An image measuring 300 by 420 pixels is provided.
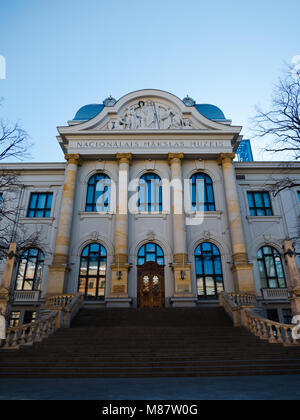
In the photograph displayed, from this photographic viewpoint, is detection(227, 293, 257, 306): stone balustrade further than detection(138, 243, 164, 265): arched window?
No

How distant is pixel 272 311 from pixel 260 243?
15.1ft

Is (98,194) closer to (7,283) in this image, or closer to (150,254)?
(150,254)

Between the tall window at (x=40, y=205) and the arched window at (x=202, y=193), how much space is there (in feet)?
36.4

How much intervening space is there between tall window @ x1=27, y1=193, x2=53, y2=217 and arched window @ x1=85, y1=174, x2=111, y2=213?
10.4 ft

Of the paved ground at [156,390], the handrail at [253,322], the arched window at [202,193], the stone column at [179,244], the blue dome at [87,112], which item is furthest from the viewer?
the blue dome at [87,112]

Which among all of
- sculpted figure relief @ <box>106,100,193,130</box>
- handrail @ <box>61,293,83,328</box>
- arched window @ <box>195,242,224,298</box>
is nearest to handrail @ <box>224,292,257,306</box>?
arched window @ <box>195,242,224,298</box>

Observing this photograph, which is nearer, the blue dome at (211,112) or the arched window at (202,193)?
the arched window at (202,193)

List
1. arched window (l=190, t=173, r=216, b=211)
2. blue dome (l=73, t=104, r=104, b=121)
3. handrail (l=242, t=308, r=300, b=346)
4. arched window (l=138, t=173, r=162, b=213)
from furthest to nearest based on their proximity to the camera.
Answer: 1. blue dome (l=73, t=104, r=104, b=121)
2. arched window (l=190, t=173, r=216, b=211)
3. arched window (l=138, t=173, r=162, b=213)
4. handrail (l=242, t=308, r=300, b=346)

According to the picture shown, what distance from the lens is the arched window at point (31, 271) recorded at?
18578mm

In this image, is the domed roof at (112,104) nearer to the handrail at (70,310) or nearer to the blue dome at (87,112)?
the blue dome at (87,112)

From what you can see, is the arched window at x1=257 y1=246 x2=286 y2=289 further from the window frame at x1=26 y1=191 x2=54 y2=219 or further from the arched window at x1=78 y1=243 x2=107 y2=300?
the window frame at x1=26 y1=191 x2=54 y2=219

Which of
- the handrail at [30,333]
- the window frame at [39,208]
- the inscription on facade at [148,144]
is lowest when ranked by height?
the handrail at [30,333]

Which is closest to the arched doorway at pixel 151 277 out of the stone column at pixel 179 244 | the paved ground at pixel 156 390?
the stone column at pixel 179 244

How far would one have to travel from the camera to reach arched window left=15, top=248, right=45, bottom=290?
1858cm
